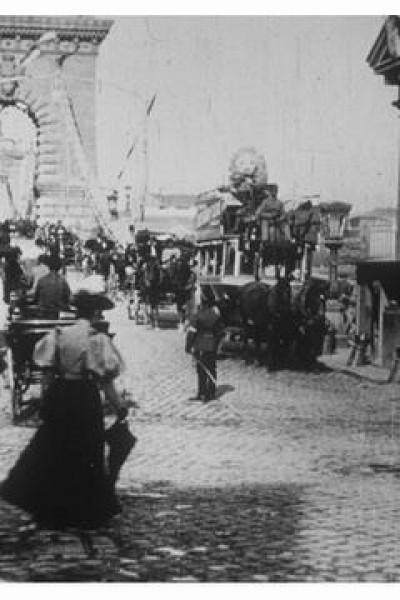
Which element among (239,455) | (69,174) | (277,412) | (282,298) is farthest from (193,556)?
(69,174)

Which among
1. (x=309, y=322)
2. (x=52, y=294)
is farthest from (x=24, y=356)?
(x=309, y=322)

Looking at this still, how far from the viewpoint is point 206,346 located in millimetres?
7426

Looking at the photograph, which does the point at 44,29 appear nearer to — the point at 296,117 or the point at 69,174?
the point at 296,117

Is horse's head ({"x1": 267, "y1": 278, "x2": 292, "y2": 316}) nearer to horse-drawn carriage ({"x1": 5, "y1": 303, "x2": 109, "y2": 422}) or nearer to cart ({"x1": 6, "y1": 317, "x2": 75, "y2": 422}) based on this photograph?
horse-drawn carriage ({"x1": 5, "y1": 303, "x2": 109, "y2": 422})

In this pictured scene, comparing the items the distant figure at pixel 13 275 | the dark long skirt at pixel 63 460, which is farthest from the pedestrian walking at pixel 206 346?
the distant figure at pixel 13 275

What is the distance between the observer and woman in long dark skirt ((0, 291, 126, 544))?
224 inches

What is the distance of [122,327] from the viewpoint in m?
7.99

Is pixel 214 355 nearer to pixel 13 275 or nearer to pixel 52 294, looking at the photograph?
pixel 52 294

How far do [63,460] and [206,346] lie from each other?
1.86 metres

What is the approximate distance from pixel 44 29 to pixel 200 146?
1233 mm

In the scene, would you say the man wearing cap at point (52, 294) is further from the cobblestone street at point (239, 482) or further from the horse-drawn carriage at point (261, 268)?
the horse-drawn carriage at point (261, 268)

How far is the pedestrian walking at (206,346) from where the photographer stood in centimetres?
735

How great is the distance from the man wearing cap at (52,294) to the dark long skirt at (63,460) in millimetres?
1660

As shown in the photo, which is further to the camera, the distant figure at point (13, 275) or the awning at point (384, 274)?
the awning at point (384, 274)
